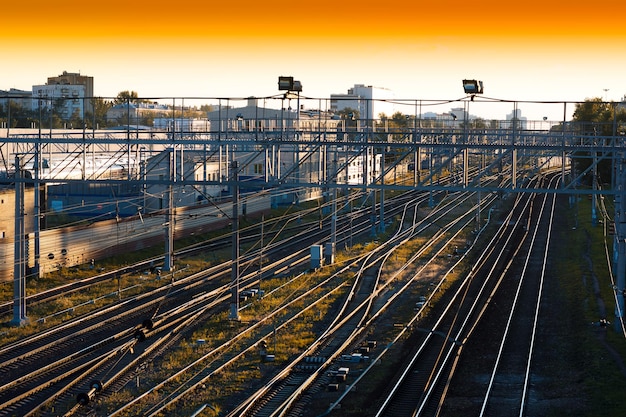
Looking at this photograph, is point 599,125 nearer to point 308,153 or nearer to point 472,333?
point 308,153

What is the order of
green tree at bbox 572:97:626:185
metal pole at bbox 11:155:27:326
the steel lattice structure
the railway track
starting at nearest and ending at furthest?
the railway track
the steel lattice structure
metal pole at bbox 11:155:27:326
green tree at bbox 572:97:626:185

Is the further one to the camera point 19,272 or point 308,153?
point 308,153

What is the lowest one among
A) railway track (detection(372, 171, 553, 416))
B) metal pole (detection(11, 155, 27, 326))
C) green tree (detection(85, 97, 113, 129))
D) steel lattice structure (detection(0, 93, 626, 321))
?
railway track (detection(372, 171, 553, 416))

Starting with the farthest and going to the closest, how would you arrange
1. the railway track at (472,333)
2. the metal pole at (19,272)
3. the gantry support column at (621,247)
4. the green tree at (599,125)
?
the green tree at (599,125) < the gantry support column at (621,247) < the metal pole at (19,272) < the railway track at (472,333)

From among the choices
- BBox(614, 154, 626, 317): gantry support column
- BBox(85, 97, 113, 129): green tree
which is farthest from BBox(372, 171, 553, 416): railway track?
BBox(85, 97, 113, 129): green tree

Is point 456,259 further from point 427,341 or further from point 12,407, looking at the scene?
point 12,407

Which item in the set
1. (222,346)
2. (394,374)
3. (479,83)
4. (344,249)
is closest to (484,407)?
(394,374)

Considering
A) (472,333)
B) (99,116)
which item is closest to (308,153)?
(472,333)

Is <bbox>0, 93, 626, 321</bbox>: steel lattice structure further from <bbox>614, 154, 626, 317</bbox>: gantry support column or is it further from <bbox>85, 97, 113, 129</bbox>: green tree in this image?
<bbox>85, 97, 113, 129</bbox>: green tree

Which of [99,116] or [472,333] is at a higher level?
[99,116]

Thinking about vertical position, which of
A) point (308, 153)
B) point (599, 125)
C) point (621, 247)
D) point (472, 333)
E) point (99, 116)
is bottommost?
point (472, 333)

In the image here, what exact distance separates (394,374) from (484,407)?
2049 millimetres

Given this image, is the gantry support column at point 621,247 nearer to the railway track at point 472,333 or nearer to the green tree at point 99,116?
the railway track at point 472,333

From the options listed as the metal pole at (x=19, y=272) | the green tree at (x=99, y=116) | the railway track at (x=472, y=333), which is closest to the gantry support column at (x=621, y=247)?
the railway track at (x=472, y=333)
